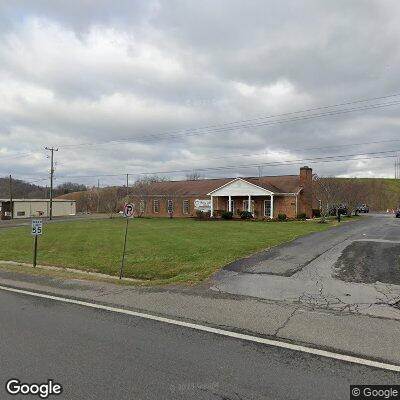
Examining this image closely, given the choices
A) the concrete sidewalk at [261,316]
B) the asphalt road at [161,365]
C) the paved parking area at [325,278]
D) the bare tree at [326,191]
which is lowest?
the asphalt road at [161,365]

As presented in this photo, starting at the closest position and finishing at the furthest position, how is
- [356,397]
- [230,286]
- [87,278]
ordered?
[356,397] → [230,286] → [87,278]

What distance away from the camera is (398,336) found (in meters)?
5.42

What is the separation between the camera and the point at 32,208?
76.7m

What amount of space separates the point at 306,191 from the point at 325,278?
35918 millimetres

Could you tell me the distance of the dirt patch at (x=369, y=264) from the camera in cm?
960

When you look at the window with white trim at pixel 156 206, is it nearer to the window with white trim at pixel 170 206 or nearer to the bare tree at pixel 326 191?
the window with white trim at pixel 170 206

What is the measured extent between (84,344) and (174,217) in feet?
151

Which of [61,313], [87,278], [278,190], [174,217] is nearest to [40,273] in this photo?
[87,278]

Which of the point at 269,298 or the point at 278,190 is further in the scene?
the point at 278,190

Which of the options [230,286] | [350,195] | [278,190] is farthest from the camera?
[350,195]

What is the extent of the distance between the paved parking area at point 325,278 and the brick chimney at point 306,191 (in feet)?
95.3

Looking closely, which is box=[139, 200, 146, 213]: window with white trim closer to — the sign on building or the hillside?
the sign on building

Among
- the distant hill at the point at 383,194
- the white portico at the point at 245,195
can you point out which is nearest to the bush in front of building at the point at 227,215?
the white portico at the point at 245,195

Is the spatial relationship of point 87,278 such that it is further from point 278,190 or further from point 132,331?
point 278,190
